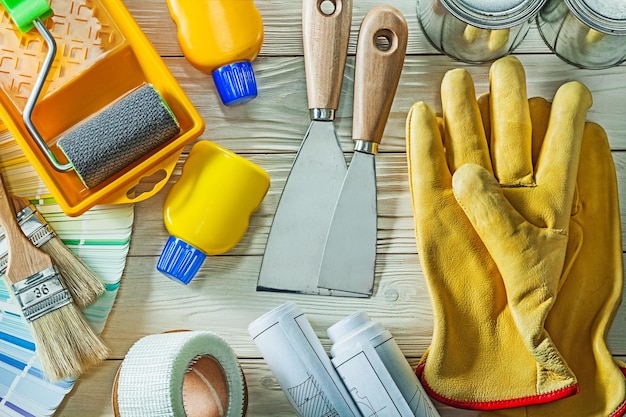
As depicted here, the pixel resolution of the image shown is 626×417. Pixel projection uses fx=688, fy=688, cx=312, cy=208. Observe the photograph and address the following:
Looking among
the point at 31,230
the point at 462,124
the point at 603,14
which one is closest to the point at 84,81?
the point at 31,230

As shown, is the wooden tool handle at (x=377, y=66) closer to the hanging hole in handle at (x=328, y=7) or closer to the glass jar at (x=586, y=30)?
the hanging hole in handle at (x=328, y=7)

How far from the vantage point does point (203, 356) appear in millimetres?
615

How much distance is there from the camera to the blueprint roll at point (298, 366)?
0.66 metres

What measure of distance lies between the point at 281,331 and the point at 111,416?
0.22 meters

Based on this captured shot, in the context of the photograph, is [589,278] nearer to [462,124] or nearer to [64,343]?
[462,124]

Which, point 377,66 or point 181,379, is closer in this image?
point 181,379

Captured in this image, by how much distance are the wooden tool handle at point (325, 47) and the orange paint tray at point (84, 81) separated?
0.44ft

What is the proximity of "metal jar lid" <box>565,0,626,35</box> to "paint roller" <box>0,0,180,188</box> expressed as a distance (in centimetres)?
41

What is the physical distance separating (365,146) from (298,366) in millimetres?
239

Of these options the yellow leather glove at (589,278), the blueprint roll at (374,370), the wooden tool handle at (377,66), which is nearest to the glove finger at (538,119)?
the yellow leather glove at (589,278)

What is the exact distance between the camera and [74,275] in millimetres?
706

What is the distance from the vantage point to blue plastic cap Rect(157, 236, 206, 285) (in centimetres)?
70

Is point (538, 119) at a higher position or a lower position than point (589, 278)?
higher

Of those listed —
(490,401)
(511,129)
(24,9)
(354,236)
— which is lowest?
(490,401)
